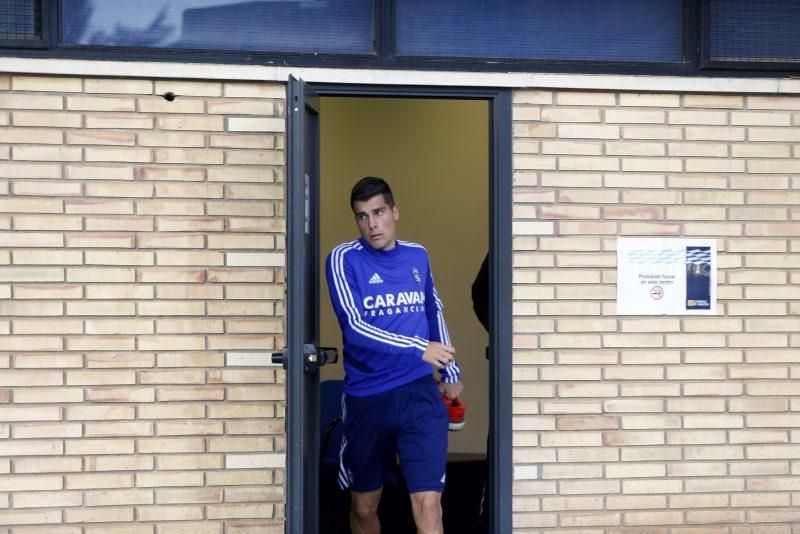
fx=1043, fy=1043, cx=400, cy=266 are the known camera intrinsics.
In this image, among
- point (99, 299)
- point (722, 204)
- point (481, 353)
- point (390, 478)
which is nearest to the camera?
point (99, 299)

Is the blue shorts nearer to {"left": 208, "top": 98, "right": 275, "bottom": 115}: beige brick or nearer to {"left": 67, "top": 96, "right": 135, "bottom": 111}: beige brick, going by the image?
{"left": 208, "top": 98, "right": 275, "bottom": 115}: beige brick

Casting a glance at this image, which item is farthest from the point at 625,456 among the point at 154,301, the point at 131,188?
the point at 131,188

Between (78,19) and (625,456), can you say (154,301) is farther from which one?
(625,456)

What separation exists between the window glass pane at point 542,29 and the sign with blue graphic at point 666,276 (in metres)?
0.91

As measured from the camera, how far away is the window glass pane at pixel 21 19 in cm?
469

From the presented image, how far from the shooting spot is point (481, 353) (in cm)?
802

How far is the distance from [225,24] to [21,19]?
0.91 metres

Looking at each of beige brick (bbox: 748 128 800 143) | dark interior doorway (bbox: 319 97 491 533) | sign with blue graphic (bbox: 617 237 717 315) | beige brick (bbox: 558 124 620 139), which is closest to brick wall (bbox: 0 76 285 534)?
beige brick (bbox: 558 124 620 139)

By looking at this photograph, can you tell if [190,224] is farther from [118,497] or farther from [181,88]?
[118,497]

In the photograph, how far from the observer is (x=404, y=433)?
4688 mm

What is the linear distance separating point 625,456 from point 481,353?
3.07m

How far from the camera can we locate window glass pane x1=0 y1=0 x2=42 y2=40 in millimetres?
4688

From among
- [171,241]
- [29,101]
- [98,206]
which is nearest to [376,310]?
[171,241]

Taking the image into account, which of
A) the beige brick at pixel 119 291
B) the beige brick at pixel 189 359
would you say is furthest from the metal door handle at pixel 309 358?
the beige brick at pixel 119 291
